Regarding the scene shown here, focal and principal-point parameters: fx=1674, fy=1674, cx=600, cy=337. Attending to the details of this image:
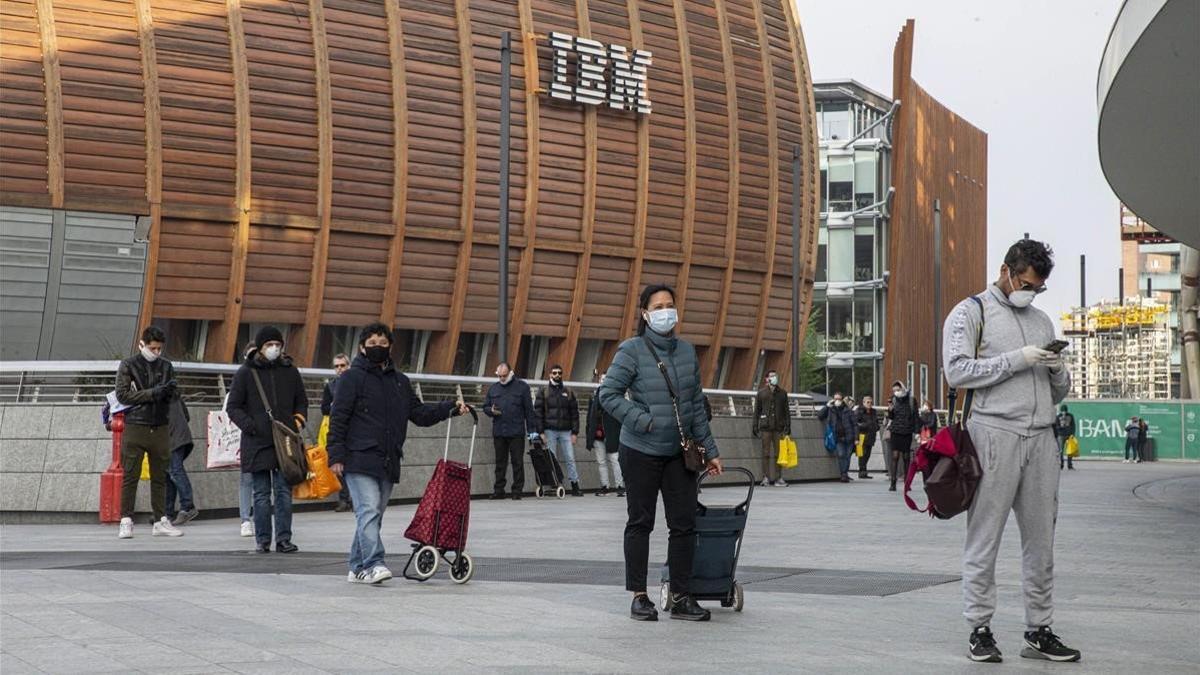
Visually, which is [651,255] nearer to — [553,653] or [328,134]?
[328,134]

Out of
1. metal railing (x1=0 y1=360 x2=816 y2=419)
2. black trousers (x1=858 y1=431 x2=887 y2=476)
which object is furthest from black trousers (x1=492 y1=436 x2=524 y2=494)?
black trousers (x1=858 y1=431 x2=887 y2=476)

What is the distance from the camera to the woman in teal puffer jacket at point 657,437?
890 centimetres

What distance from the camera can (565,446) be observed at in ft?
77.4

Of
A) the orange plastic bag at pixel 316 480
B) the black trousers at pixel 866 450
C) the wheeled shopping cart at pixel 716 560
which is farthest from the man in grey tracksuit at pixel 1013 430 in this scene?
the black trousers at pixel 866 450

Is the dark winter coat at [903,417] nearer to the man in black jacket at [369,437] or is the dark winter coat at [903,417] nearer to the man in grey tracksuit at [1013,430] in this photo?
the man in black jacket at [369,437]

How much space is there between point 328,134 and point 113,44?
4905mm

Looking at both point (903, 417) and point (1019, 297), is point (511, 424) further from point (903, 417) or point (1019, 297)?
point (1019, 297)

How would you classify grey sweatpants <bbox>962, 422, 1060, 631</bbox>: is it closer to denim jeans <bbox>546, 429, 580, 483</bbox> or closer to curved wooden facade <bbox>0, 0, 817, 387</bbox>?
denim jeans <bbox>546, 429, 580, 483</bbox>

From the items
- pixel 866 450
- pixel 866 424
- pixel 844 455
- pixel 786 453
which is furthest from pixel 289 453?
pixel 866 450

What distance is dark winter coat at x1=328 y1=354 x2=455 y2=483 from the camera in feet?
34.8

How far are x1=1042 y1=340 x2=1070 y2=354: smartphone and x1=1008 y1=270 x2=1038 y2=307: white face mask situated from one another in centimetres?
22

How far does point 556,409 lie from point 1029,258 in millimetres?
15821

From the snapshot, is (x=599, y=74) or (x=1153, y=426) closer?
(x=599, y=74)

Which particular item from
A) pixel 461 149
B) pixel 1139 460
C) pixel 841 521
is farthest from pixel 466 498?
pixel 1139 460
